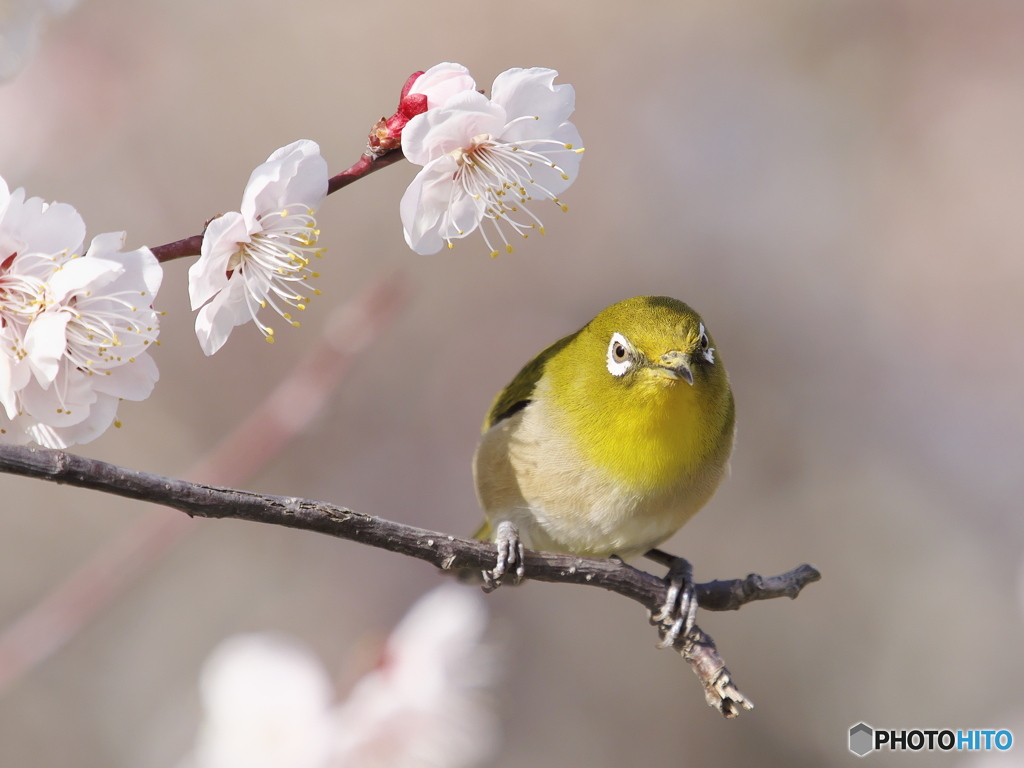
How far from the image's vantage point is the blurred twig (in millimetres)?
2559

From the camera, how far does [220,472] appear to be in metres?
2.90

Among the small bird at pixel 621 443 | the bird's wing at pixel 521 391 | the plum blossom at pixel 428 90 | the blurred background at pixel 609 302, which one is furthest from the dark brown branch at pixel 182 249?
the blurred background at pixel 609 302

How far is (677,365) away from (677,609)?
3.00 ft

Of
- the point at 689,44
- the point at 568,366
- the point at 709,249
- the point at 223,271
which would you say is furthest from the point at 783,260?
the point at 223,271

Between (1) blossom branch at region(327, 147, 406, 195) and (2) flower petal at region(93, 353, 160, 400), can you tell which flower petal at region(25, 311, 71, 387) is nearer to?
(2) flower petal at region(93, 353, 160, 400)

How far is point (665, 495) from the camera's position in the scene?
3.53 metres

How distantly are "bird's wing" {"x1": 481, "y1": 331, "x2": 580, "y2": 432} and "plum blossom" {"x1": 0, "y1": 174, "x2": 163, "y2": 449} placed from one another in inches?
88.1

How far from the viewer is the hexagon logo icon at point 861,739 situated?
5797 millimetres

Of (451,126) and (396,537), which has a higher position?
(451,126)

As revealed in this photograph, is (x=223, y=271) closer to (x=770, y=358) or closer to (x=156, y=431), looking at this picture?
(x=156, y=431)

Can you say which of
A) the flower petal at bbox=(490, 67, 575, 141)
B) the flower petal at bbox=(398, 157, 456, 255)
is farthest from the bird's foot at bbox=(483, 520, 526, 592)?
the flower petal at bbox=(490, 67, 575, 141)

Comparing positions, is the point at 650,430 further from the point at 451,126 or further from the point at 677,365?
the point at 451,126

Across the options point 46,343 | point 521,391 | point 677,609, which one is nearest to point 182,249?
point 46,343

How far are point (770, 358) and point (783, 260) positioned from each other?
1097 millimetres
